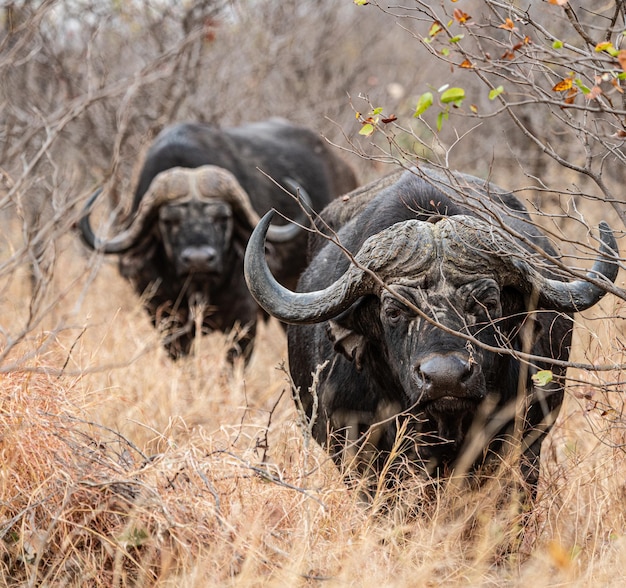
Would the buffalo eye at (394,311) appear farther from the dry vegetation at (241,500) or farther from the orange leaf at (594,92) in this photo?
the orange leaf at (594,92)

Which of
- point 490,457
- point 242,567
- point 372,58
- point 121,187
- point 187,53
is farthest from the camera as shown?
point 372,58

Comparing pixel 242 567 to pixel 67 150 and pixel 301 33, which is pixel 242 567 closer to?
pixel 67 150

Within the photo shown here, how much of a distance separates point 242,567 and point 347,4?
36.5ft

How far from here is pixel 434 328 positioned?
360cm

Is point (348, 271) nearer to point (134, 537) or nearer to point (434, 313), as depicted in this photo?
point (434, 313)

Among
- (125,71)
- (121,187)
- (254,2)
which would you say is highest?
(254,2)

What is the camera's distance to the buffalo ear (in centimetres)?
397

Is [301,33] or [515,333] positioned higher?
[301,33]

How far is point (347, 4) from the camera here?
13133mm

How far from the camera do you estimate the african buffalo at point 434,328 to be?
3.57 meters

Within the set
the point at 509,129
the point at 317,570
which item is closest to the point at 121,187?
the point at 509,129

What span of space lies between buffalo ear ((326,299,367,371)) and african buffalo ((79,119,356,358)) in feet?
9.69

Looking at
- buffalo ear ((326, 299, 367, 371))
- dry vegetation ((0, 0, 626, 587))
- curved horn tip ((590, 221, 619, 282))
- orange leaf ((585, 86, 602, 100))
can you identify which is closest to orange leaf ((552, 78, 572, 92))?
orange leaf ((585, 86, 602, 100))

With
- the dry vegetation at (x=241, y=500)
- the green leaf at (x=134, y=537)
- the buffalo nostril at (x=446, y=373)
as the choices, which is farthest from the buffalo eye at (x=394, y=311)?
the green leaf at (x=134, y=537)
